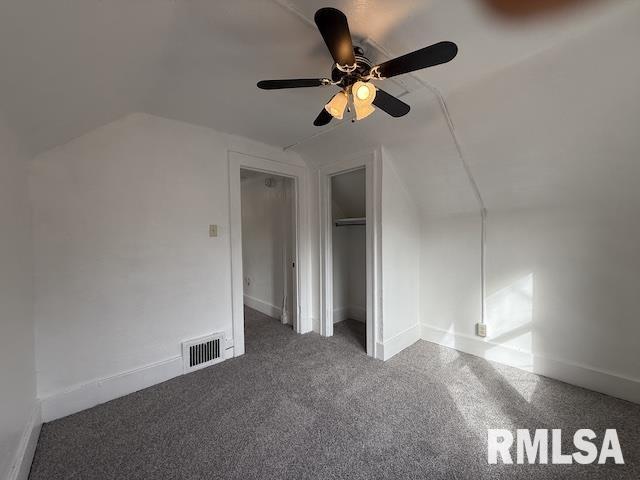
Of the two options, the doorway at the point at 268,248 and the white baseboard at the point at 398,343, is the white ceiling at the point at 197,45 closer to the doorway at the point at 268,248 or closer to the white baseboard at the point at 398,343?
the doorway at the point at 268,248

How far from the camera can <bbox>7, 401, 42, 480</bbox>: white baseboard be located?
4.04 ft

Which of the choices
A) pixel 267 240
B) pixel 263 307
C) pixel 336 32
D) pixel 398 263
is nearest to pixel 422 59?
pixel 336 32

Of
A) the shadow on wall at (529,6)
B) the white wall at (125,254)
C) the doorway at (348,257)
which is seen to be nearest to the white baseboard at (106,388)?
the white wall at (125,254)

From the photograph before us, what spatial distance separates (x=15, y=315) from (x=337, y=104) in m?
2.06

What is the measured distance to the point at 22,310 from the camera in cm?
148

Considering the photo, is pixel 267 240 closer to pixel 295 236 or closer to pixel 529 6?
pixel 295 236

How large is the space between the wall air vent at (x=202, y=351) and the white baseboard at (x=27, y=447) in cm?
88

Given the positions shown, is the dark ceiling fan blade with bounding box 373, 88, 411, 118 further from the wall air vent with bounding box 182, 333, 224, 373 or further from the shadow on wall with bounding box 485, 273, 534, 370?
the wall air vent with bounding box 182, 333, 224, 373

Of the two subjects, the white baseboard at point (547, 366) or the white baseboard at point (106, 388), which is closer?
the white baseboard at point (106, 388)

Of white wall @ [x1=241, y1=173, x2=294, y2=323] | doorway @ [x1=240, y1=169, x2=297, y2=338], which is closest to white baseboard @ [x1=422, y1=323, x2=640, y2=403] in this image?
doorway @ [x1=240, y1=169, x2=297, y2=338]

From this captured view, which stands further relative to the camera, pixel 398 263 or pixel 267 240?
pixel 267 240

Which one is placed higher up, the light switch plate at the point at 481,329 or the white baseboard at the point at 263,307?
the light switch plate at the point at 481,329

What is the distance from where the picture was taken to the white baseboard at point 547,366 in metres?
1.87

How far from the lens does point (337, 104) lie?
4.40ft
